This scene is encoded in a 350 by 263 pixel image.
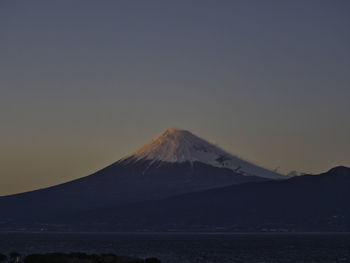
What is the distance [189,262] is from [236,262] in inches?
349

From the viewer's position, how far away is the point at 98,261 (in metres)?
93.1

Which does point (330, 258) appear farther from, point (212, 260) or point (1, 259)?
point (1, 259)

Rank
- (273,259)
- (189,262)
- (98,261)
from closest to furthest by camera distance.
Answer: (98,261)
(189,262)
(273,259)

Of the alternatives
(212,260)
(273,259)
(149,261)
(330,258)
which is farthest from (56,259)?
(330,258)

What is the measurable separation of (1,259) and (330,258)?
2532 inches

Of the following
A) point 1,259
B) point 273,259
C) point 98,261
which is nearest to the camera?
point 98,261

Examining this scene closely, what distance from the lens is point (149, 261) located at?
95812 mm

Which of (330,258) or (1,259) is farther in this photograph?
(330,258)

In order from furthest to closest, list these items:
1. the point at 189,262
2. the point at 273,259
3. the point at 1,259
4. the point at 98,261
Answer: the point at 273,259 → the point at 189,262 → the point at 1,259 → the point at 98,261

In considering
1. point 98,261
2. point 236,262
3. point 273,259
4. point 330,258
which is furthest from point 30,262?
point 330,258

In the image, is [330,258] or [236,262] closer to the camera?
[236,262]

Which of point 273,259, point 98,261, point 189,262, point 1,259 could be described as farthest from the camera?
point 273,259

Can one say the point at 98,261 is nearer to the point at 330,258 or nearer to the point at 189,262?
the point at 189,262

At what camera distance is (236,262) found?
126250 millimetres
